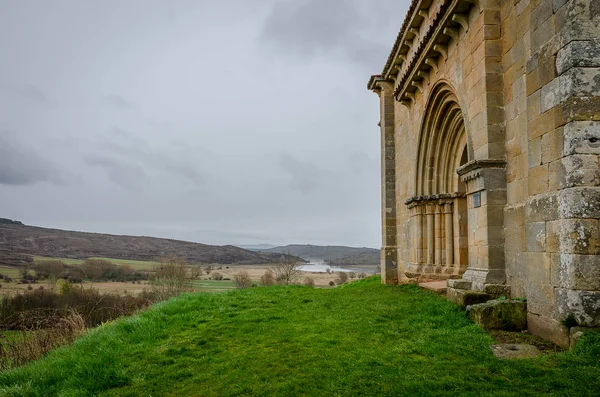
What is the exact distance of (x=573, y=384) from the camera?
3.48 m

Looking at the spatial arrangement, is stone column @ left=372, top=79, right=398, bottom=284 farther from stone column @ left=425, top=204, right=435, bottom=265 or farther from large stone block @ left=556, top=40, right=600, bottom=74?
large stone block @ left=556, top=40, right=600, bottom=74

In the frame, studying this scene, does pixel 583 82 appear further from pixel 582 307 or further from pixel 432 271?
pixel 432 271

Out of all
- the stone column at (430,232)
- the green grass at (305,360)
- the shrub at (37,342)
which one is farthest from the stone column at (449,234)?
the shrub at (37,342)

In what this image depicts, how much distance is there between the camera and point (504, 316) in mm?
5500

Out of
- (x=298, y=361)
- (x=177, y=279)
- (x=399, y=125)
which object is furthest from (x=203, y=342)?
(x=177, y=279)

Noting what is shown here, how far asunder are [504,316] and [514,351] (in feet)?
3.20

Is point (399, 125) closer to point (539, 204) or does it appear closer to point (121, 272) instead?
point (539, 204)

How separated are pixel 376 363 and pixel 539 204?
108 inches

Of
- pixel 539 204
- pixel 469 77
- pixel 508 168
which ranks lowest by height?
pixel 539 204

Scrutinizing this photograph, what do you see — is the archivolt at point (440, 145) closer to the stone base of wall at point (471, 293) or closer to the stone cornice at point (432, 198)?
the stone cornice at point (432, 198)

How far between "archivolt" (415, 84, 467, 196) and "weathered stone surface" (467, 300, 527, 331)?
4638 mm

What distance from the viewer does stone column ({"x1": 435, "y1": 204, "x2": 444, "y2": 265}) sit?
1024 centimetres

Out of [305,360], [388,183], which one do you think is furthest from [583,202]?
[388,183]

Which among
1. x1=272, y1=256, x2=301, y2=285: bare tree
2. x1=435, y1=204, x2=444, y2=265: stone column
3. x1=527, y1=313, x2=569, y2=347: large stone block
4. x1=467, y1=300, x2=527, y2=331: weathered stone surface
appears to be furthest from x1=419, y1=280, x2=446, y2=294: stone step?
x1=272, y1=256, x2=301, y2=285: bare tree
